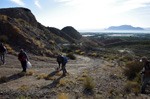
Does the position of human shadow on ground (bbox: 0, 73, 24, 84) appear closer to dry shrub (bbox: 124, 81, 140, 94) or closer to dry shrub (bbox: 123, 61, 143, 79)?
dry shrub (bbox: 124, 81, 140, 94)

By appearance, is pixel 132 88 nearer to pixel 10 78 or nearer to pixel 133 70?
pixel 133 70

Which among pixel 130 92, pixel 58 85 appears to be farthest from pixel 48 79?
pixel 130 92

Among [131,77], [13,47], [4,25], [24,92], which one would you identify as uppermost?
[4,25]

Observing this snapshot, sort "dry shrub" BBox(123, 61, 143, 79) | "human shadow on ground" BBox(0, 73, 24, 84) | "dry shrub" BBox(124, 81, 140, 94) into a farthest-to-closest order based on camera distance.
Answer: "dry shrub" BBox(123, 61, 143, 79) < "dry shrub" BBox(124, 81, 140, 94) < "human shadow on ground" BBox(0, 73, 24, 84)

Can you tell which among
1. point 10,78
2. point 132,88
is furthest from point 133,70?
point 10,78

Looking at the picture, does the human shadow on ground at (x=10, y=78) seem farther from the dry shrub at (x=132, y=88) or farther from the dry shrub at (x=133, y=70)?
the dry shrub at (x=133, y=70)

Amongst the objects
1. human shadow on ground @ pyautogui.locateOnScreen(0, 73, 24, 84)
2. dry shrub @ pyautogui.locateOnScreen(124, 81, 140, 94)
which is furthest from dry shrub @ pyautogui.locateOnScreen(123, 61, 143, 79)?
Result: human shadow on ground @ pyautogui.locateOnScreen(0, 73, 24, 84)

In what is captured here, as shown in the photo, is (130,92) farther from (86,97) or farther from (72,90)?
(72,90)

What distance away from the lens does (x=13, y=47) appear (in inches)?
587

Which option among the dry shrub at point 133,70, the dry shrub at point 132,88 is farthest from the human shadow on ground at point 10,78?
the dry shrub at point 133,70

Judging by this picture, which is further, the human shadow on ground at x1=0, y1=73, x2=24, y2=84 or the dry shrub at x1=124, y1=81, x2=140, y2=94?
the dry shrub at x1=124, y1=81, x2=140, y2=94

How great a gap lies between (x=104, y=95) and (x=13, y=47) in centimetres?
1237

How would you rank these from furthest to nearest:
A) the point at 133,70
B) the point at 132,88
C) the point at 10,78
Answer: the point at 133,70 → the point at 10,78 → the point at 132,88

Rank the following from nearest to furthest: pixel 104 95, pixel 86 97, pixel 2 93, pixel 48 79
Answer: pixel 2 93
pixel 86 97
pixel 104 95
pixel 48 79
